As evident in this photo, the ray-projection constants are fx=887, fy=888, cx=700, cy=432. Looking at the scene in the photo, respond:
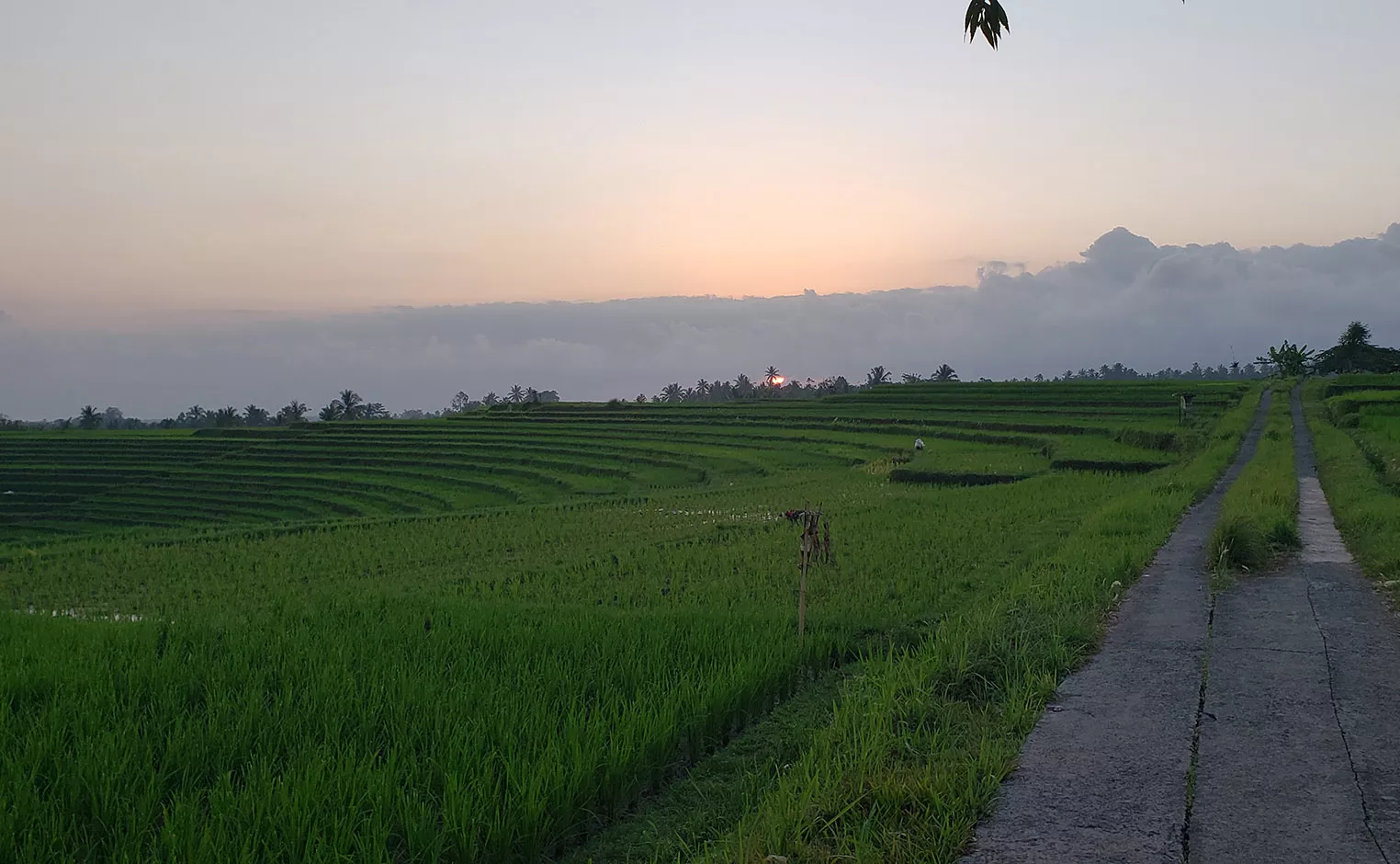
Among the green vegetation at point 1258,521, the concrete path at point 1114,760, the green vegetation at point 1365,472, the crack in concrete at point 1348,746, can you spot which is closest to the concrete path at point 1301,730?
the crack in concrete at point 1348,746

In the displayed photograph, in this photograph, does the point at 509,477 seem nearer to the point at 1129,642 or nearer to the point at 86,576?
the point at 86,576

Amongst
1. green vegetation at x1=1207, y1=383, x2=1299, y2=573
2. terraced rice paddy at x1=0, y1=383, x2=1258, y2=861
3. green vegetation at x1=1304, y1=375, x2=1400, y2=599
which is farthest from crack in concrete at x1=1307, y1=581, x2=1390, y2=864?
green vegetation at x1=1207, y1=383, x2=1299, y2=573

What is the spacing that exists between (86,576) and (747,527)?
35.0 ft

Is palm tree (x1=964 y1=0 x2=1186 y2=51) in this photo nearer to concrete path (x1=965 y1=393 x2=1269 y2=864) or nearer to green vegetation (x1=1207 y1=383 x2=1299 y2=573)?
concrete path (x1=965 y1=393 x2=1269 y2=864)

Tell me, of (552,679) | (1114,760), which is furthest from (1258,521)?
(552,679)

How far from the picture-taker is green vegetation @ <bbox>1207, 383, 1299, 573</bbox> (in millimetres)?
7285

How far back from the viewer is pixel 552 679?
5113 millimetres

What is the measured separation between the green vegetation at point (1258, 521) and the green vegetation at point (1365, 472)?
0.51 metres

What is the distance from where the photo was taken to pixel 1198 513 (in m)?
11.0

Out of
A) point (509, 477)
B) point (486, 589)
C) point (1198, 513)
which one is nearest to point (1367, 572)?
point (1198, 513)

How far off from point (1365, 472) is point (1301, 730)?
1227 cm

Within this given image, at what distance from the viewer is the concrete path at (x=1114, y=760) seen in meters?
2.92

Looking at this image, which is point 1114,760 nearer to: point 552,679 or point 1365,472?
point 552,679

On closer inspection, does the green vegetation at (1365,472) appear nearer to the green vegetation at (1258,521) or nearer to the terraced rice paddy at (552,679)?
the green vegetation at (1258,521)
